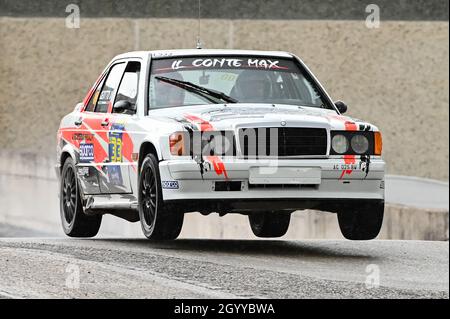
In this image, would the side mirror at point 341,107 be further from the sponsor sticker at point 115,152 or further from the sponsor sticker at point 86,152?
the sponsor sticker at point 86,152

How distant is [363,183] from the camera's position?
11062mm

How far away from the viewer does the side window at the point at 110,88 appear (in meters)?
12.8

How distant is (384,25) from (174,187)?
1972 centimetres

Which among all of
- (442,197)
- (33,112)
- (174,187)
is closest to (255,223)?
(174,187)

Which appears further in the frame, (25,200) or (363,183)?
(25,200)

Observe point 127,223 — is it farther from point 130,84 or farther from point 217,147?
point 217,147

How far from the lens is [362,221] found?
Answer: 38.3 feet

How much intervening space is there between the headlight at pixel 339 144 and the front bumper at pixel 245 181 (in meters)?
0.10

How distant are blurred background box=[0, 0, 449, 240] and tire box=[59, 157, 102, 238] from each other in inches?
553

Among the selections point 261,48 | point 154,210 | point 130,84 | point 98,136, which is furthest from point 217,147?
point 261,48

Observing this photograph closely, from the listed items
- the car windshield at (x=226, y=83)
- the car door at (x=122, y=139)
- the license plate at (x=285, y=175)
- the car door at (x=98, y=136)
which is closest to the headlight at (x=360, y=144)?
the license plate at (x=285, y=175)

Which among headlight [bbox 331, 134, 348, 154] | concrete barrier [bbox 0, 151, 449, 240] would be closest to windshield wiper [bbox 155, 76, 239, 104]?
headlight [bbox 331, 134, 348, 154]
